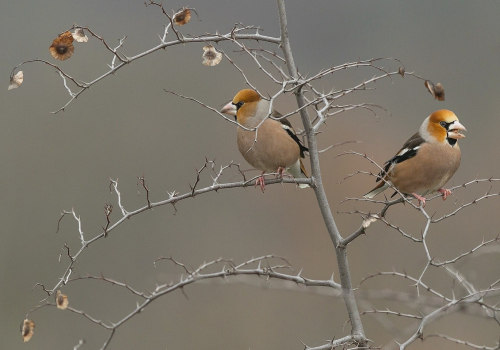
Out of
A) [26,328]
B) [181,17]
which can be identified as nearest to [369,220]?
[181,17]

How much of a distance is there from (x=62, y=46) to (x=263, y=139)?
1.77 metres

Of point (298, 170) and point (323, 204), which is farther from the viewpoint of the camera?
point (298, 170)

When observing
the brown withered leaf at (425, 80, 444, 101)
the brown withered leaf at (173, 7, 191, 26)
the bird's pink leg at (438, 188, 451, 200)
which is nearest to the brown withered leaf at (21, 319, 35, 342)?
the brown withered leaf at (173, 7, 191, 26)

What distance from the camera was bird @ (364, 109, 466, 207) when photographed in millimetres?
4453

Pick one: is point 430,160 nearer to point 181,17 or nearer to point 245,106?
point 245,106

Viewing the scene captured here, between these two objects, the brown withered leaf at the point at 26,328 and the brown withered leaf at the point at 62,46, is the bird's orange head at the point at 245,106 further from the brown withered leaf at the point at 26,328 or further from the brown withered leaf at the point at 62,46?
the brown withered leaf at the point at 26,328

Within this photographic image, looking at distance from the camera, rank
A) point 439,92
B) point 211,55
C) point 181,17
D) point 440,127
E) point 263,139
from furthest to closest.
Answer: point 263,139 → point 440,127 → point 211,55 → point 181,17 → point 439,92

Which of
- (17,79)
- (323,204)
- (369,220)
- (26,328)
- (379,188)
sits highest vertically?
(379,188)

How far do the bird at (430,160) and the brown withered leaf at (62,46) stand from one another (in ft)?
7.44

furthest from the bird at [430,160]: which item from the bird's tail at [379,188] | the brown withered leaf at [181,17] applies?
the brown withered leaf at [181,17]

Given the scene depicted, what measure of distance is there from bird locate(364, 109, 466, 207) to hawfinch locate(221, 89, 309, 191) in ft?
2.43

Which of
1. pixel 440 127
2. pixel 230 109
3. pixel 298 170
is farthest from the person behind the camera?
pixel 298 170

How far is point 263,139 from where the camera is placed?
4.68 meters

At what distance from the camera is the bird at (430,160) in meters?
4.45
